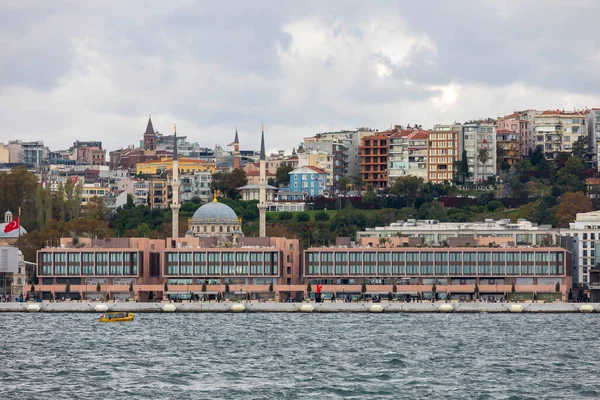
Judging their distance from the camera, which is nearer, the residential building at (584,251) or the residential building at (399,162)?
the residential building at (584,251)

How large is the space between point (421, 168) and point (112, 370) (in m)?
125

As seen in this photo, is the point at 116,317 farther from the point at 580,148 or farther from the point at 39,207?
the point at 580,148

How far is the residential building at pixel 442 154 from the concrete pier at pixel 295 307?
73.5 metres

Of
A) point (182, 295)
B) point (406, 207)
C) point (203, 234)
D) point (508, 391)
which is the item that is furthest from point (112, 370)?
point (406, 207)

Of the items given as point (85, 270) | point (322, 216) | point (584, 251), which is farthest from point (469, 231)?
point (85, 270)

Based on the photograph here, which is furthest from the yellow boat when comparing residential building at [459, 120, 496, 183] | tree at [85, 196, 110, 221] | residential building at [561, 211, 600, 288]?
residential building at [459, 120, 496, 183]

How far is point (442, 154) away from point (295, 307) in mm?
77187

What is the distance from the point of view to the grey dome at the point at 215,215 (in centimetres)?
15712

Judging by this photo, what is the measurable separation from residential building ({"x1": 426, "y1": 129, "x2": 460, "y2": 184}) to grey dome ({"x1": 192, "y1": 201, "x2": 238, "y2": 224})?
140ft

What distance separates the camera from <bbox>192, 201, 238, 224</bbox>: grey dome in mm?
157125

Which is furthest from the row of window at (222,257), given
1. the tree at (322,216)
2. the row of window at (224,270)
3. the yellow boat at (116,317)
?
the tree at (322,216)

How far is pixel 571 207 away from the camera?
161 m

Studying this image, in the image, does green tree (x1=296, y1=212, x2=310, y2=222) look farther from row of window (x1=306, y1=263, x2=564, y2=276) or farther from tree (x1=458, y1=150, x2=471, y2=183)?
row of window (x1=306, y1=263, x2=564, y2=276)

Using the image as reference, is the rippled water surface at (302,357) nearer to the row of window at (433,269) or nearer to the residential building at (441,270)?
the residential building at (441,270)
